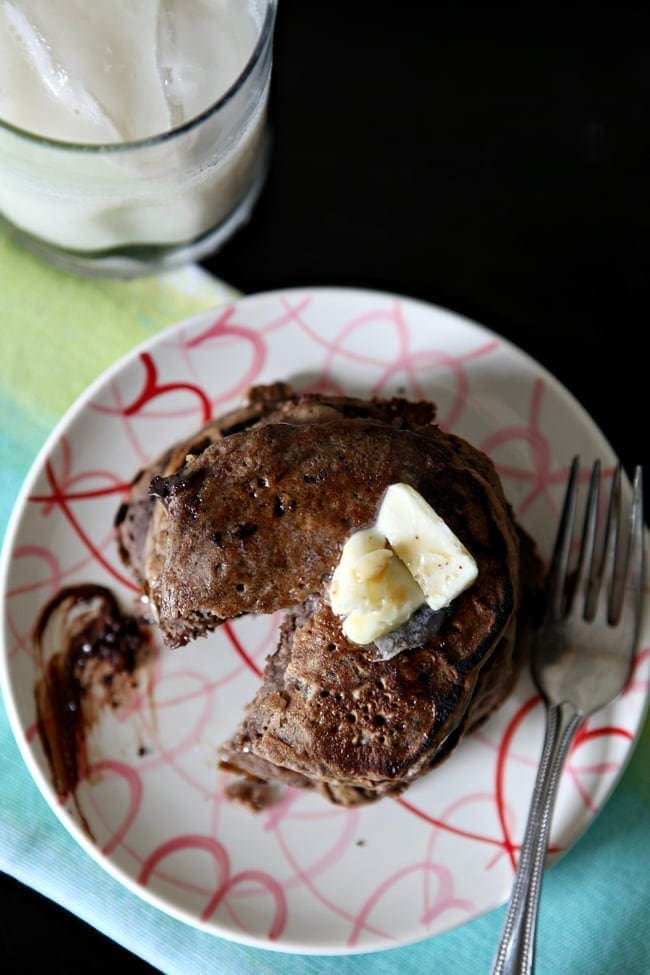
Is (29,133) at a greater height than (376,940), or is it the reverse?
(29,133)

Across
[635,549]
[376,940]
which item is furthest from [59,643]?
[635,549]

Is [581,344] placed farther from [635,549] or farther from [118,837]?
[118,837]

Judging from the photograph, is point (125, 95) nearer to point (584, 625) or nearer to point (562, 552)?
point (562, 552)

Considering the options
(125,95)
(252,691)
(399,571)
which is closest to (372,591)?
(399,571)

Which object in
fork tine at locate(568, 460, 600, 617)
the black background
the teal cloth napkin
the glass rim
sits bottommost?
the teal cloth napkin

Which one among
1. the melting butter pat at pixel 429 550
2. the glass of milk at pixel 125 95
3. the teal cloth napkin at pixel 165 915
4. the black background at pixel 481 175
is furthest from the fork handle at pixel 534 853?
the glass of milk at pixel 125 95

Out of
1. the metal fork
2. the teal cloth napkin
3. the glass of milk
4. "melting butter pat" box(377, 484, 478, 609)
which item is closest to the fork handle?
the metal fork

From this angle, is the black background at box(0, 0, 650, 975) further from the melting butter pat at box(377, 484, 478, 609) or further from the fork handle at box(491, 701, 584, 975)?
the melting butter pat at box(377, 484, 478, 609)
